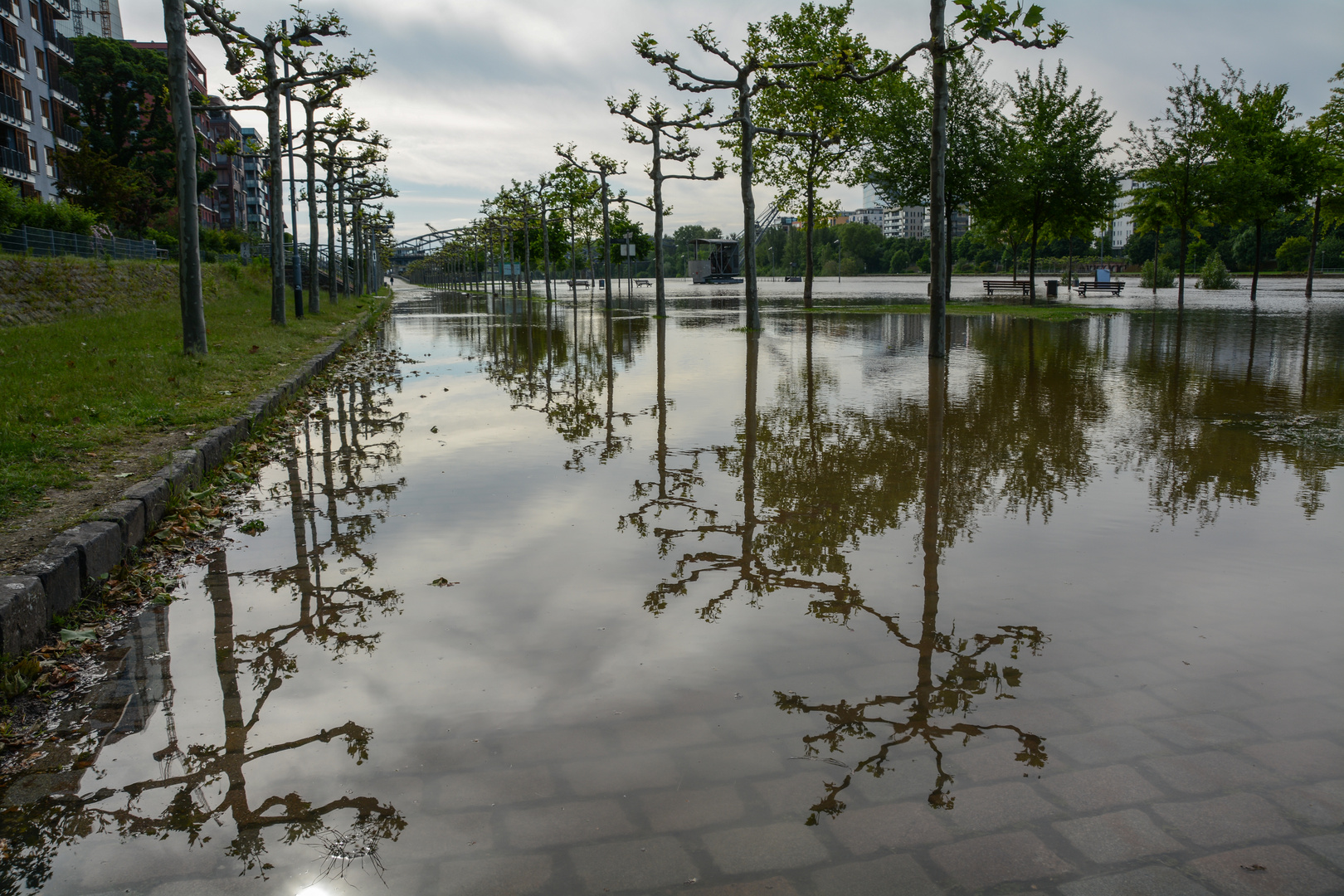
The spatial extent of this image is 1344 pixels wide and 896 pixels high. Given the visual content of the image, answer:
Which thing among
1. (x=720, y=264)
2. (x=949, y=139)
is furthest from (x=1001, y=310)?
(x=720, y=264)

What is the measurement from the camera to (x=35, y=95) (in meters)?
45.7

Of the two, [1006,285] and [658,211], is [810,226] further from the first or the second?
[1006,285]

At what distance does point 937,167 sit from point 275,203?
18.2 metres

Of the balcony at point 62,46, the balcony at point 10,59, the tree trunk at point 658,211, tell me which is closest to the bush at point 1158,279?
the tree trunk at point 658,211

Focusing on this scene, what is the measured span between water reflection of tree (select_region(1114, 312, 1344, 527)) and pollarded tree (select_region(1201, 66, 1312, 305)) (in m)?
17.8

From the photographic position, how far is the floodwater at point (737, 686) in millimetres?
2709

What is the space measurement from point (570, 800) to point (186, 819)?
1.23 metres

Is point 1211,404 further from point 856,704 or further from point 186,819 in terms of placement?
point 186,819

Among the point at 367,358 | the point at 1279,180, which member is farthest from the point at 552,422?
the point at 1279,180

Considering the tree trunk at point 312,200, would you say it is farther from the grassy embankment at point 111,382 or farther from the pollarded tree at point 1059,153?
the pollarded tree at point 1059,153

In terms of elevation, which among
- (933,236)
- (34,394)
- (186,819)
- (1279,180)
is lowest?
(186,819)

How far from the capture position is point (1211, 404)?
10.9 meters

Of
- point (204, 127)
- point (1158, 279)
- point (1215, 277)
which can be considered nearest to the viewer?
point (1215, 277)

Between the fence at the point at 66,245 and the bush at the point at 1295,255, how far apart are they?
3669 inches
